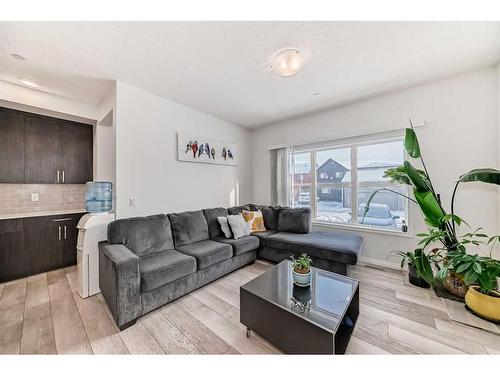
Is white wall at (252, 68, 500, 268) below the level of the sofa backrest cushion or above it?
above

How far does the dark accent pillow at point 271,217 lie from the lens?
3.49 metres

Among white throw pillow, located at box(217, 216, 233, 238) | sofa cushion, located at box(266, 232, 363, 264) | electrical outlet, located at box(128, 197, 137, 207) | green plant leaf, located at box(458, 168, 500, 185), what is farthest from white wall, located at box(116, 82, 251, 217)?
green plant leaf, located at box(458, 168, 500, 185)

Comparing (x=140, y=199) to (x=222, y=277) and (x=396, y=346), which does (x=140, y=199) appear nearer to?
(x=222, y=277)

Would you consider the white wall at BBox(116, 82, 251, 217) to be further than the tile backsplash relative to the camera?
No

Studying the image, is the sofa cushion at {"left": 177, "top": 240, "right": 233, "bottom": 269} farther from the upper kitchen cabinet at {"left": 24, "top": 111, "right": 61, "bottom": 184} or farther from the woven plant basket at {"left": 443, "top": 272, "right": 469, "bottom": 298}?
the woven plant basket at {"left": 443, "top": 272, "right": 469, "bottom": 298}

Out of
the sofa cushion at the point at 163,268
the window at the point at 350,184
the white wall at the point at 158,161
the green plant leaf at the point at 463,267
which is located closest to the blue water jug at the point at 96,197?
the white wall at the point at 158,161

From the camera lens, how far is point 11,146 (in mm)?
2578

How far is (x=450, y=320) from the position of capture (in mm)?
1689

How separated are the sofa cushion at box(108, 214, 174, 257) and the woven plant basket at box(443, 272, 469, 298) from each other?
127 inches

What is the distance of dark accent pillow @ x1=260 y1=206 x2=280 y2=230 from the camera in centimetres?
349

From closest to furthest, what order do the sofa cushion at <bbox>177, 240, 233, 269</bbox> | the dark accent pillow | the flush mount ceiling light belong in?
the flush mount ceiling light < the sofa cushion at <bbox>177, 240, 233, 269</bbox> < the dark accent pillow

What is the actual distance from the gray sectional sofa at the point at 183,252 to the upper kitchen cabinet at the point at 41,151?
5.71ft

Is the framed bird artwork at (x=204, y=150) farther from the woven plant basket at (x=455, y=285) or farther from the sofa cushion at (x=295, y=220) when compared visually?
the woven plant basket at (x=455, y=285)
